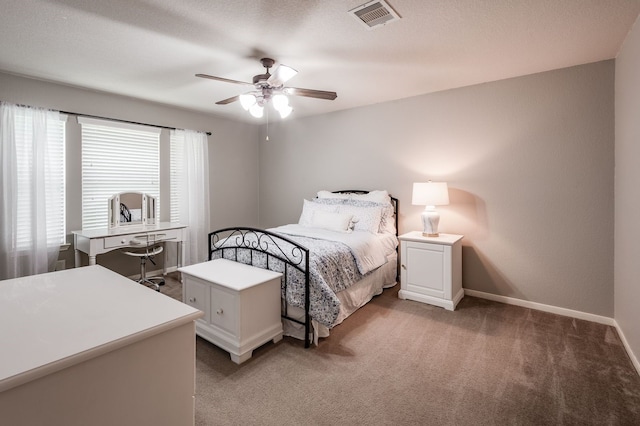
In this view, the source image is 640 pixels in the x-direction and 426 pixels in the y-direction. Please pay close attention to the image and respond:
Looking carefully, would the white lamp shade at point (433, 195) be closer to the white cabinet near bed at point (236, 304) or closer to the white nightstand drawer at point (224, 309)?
the white cabinet near bed at point (236, 304)

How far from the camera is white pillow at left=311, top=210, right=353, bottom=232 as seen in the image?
3707 mm

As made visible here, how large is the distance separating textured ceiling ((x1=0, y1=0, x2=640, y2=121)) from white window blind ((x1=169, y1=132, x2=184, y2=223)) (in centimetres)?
115

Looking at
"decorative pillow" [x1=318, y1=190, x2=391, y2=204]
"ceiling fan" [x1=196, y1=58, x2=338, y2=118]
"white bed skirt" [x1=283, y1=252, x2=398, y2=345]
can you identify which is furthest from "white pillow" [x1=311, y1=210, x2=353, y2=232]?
"ceiling fan" [x1=196, y1=58, x2=338, y2=118]

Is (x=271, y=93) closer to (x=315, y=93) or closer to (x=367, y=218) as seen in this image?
(x=315, y=93)

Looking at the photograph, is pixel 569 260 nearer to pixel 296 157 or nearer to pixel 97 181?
pixel 296 157

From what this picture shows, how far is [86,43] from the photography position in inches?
101

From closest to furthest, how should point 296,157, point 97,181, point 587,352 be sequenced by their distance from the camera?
point 587,352
point 97,181
point 296,157

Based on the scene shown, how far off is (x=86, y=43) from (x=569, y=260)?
482 centimetres

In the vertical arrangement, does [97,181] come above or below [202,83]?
below

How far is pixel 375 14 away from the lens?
2.13m

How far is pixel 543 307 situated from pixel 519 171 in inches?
56.5

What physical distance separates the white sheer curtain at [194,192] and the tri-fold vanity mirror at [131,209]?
460 mm

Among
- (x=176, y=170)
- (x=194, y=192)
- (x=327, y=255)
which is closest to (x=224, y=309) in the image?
(x=327, y=255)

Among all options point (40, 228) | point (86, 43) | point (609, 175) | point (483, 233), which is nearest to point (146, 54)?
point (86, 43)
